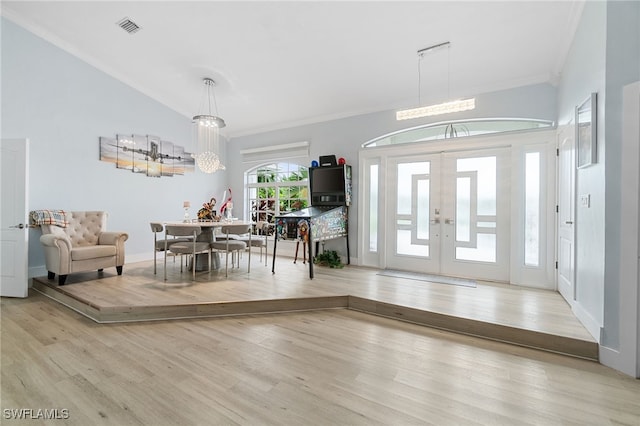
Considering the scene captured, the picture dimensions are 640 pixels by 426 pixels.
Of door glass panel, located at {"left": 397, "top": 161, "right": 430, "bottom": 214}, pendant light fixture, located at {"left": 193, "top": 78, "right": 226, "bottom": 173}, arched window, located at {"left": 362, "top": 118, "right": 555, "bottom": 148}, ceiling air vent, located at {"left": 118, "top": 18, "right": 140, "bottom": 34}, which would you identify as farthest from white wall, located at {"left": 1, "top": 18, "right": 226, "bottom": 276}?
door glass panel, located at {"left": 397, "top": 161, "right": 430, "bottom": 214}

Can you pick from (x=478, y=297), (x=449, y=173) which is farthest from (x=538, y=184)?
(x=478, y=297)

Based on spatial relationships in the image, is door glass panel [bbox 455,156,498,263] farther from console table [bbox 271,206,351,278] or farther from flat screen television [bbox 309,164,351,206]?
console table [bbox 271,206,351,278]

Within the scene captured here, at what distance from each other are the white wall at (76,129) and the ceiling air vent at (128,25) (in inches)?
57.1

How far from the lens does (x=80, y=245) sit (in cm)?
446

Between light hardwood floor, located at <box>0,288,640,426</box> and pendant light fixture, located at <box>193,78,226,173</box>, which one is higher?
pendant light fixture, located at <box>193,78,226,173</box>

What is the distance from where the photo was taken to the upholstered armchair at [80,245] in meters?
3.86

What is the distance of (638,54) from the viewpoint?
2148 mm

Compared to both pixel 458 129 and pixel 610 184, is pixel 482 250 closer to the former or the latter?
pixel 458 129

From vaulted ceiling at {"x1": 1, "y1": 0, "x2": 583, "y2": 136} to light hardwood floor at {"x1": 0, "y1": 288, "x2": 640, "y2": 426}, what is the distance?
3397 mm

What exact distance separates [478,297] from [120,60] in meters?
6.63

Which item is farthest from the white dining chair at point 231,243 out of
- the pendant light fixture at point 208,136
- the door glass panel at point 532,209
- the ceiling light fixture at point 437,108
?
the door glass panel at point 532,209

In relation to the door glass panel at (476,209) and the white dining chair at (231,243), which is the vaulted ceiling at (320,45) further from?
the white dining chair at (231,243)

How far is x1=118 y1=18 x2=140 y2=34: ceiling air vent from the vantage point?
153 inches

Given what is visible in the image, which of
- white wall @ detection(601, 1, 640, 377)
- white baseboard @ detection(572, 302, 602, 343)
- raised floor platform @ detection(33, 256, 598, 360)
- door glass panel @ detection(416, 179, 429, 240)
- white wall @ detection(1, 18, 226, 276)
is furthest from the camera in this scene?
door glass panel @ detection(416, 179, 429, 240)
